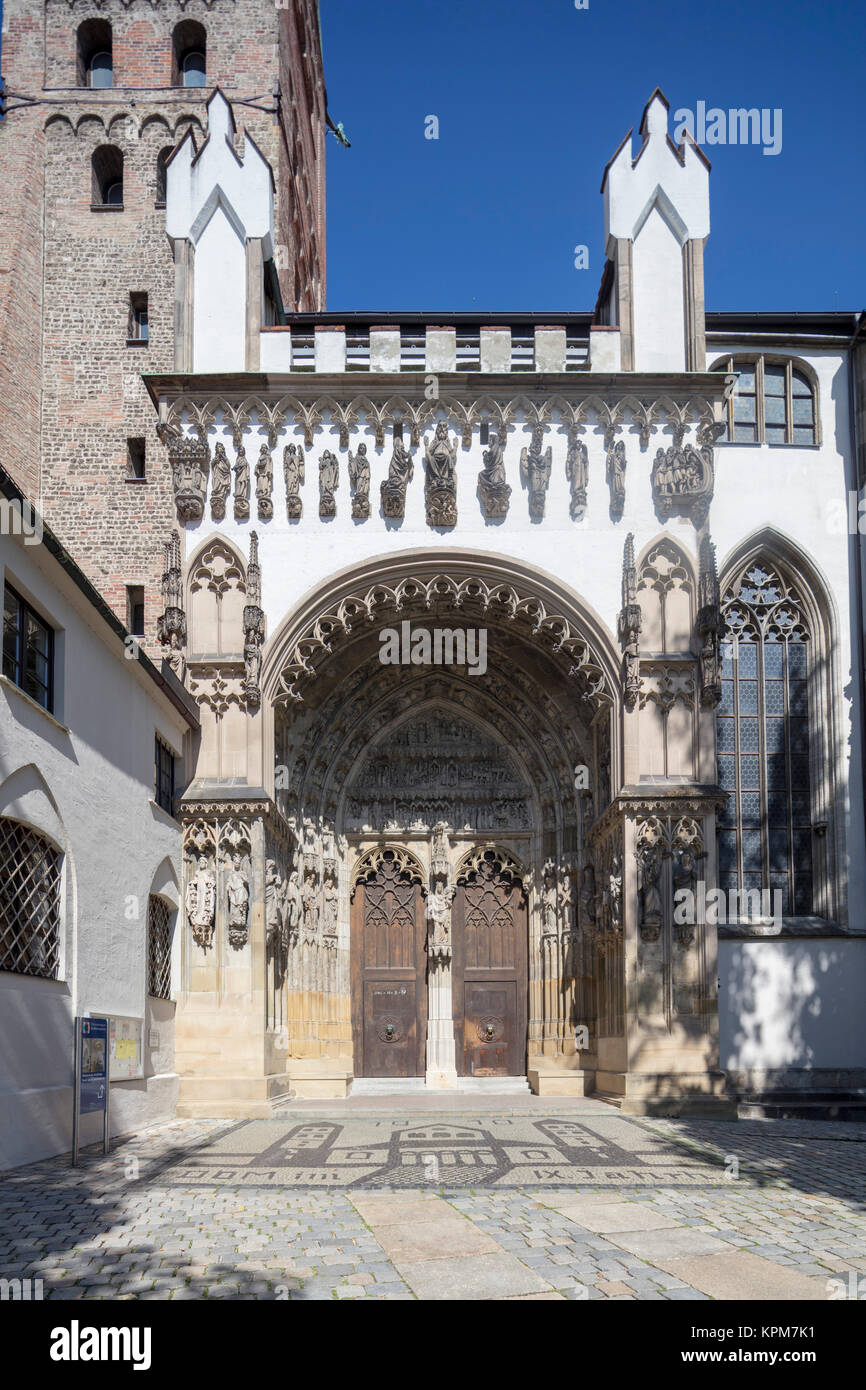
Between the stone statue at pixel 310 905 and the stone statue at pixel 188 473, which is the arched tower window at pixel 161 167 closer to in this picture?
the stone statue at pixel 188 473

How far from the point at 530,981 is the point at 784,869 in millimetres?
4431

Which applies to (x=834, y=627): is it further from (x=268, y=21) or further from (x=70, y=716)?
(x=268, y=21)

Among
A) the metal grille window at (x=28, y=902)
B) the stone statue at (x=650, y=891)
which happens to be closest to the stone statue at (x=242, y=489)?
the stone statue at (x=650, y=891)

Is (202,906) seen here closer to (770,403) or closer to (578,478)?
(578,478)

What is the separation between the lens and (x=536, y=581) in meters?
19.3

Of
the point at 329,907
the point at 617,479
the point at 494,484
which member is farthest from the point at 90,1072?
the point at 617,479

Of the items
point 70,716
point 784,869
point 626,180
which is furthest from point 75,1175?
point 626,180

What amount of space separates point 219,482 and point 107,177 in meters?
12.1

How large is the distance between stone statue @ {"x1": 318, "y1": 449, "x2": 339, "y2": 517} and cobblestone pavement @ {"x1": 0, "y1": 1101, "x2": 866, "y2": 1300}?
965cm

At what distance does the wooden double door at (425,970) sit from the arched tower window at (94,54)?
1800 cm

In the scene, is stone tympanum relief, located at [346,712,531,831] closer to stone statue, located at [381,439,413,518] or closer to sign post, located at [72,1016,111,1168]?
stone statue, located at [381,439,413,518]

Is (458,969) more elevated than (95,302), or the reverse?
(95,302)

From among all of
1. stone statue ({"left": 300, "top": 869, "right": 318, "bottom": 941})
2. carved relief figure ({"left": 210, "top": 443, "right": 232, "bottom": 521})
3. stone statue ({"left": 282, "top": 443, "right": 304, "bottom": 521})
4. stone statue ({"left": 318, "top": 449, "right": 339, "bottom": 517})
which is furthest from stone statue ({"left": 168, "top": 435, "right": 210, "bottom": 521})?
stone statue ({"left": 300, "top": 869, "right": 318, "bottom": 941})

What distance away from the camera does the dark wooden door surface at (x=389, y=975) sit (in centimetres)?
2141
